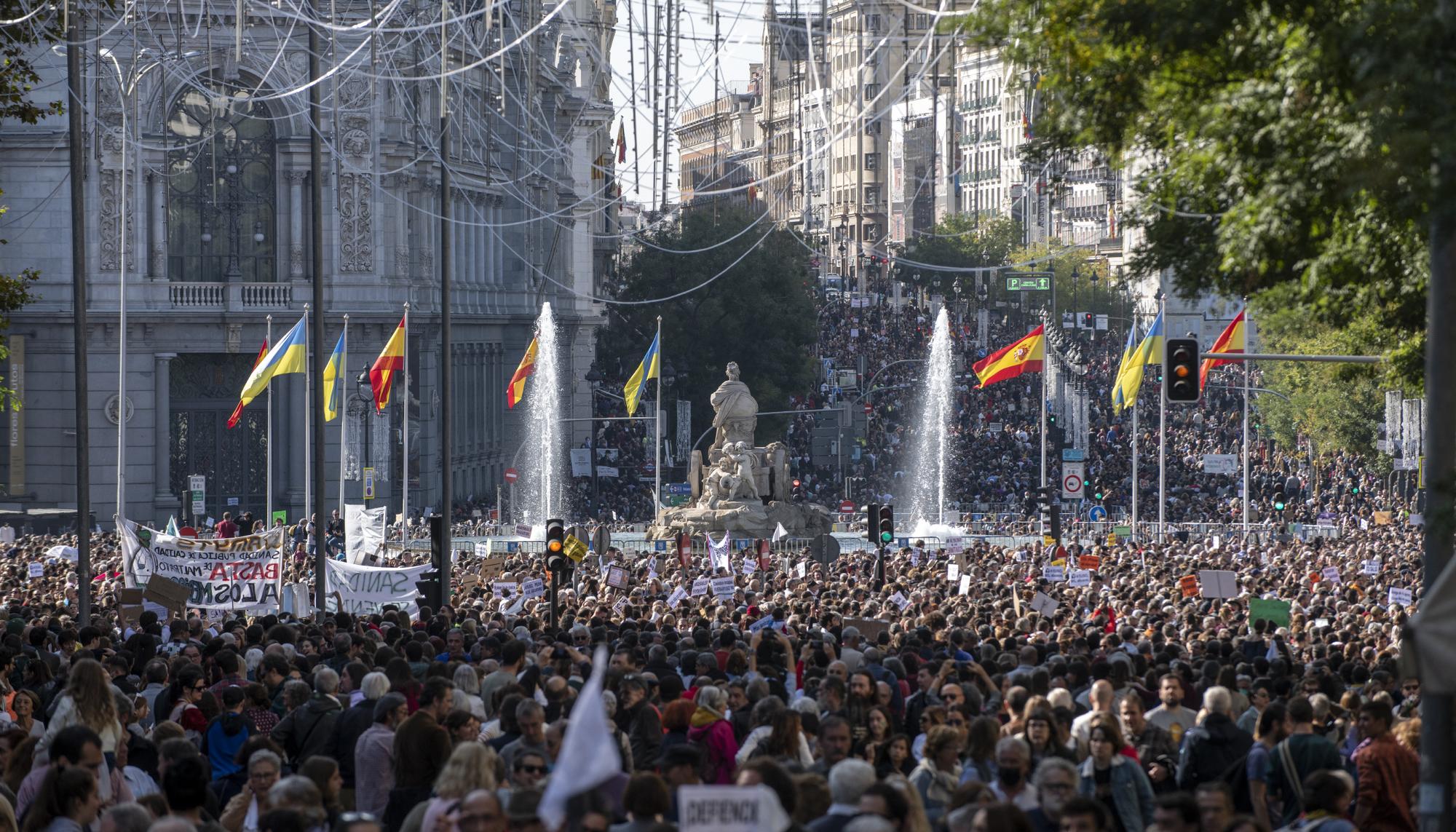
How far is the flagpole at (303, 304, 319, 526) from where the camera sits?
44.8 metres

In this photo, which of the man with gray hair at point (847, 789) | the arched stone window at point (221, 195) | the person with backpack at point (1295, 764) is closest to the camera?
→ the man with gray hair at point (847, 789)

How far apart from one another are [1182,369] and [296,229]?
120ft

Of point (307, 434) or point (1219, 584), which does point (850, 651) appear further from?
point (307, 434)

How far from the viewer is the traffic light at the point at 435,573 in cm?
2577

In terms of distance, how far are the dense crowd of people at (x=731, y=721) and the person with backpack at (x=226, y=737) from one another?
0.07 ft

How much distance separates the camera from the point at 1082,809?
886 cm

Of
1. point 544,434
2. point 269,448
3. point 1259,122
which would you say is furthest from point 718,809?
point 544,434

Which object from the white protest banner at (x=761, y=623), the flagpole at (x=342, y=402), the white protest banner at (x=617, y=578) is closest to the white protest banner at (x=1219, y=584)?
the white protest banner at (x=761, y=623)

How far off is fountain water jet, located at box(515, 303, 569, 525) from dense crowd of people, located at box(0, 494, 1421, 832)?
44914 mm

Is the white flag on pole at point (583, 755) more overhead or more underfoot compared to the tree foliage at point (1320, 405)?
more underfoot

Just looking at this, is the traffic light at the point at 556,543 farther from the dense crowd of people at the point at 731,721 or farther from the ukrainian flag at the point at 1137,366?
the ukrainian flag at the point at 1137,366

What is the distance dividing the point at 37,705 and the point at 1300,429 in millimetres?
62783

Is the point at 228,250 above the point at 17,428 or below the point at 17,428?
above

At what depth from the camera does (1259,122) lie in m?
11.9
